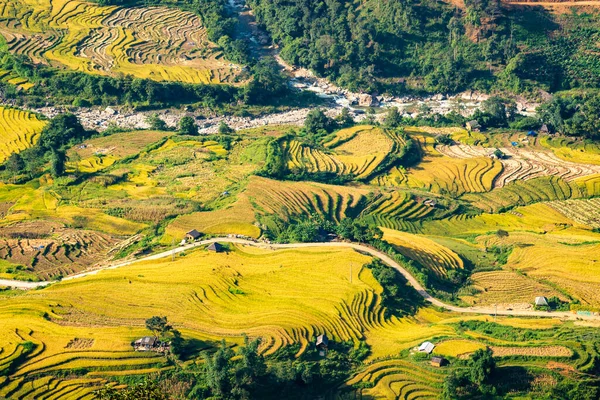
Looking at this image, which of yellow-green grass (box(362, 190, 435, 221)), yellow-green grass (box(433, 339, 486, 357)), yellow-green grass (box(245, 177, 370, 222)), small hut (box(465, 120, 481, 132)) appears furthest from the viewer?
small hut (box(465, 120, 481, 132))

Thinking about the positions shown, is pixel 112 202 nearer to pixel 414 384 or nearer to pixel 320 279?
pixel 320 279

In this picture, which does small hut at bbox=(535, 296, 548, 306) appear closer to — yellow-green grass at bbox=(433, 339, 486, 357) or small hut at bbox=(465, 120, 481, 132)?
yellow-green grass at bbox=(433, 339, 486, 357)

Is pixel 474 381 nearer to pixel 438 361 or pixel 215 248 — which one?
pixel 438 361

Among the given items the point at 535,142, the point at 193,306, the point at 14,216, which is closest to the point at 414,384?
the point at 193,306

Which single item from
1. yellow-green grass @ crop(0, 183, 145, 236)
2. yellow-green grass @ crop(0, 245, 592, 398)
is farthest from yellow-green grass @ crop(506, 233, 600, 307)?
yellow-green grass @ crop(0, 183, 145, 236)

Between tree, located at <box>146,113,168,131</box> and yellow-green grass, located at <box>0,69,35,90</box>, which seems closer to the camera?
tree, located at <box>146,113,168,131</box>

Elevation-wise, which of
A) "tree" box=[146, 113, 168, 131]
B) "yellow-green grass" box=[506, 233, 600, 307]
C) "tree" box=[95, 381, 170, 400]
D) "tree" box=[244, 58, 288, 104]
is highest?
"tree" box=[95, 381, 170, 400]

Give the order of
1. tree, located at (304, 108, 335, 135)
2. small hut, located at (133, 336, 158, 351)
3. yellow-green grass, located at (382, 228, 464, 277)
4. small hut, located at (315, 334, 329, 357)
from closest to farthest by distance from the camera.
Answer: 1. small hut, located at (133, 336, 158, 351)
2. small hut, located at (315, 334, 329, 357)
3. yellow-green grass, located at (382, 228, 464, 277)
4. tree, located at (304, 108, 335, 135)
